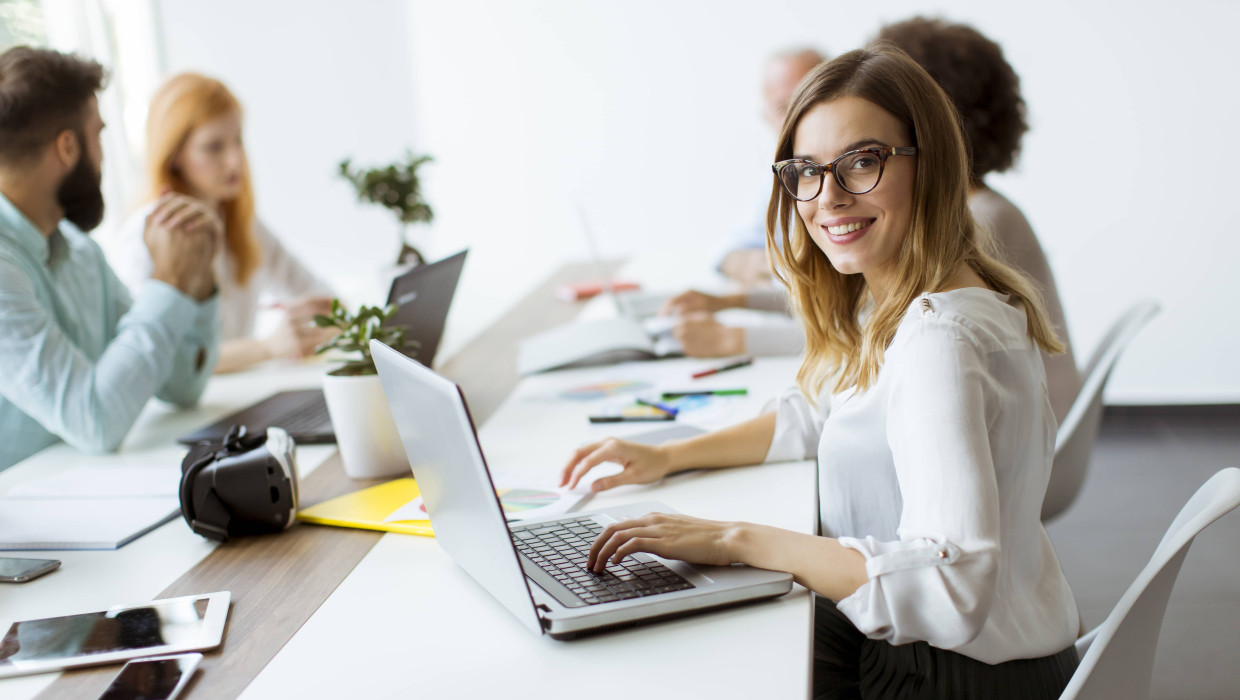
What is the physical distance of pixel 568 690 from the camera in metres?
0.84

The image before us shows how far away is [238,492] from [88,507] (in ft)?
0.95

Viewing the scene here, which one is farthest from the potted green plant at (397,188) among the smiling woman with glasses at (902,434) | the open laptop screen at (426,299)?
the smiling woman with glasses at (902,434)

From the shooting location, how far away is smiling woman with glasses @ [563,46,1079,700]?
3.06ft

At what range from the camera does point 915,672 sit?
1153mm

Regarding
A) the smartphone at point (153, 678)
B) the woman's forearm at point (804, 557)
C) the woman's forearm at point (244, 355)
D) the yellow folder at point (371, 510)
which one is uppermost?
the woman's forearm at point (804, 557)

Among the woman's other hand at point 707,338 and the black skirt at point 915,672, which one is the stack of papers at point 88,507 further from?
the woman's other hand at point 707,338

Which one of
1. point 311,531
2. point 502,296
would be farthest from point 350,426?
point 502,296

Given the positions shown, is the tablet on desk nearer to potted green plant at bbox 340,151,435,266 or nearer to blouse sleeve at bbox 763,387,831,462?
blouse sleeve at bbox 763,387,831,462

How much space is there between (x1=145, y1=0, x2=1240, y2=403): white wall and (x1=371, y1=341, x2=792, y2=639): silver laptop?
7.26ft

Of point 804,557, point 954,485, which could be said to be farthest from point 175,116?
point 954,485

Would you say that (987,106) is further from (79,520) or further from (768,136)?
(768,136)

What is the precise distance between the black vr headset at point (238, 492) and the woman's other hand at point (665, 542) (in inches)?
18.1

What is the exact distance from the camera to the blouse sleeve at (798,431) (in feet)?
4.72

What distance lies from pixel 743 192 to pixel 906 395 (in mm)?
3543
